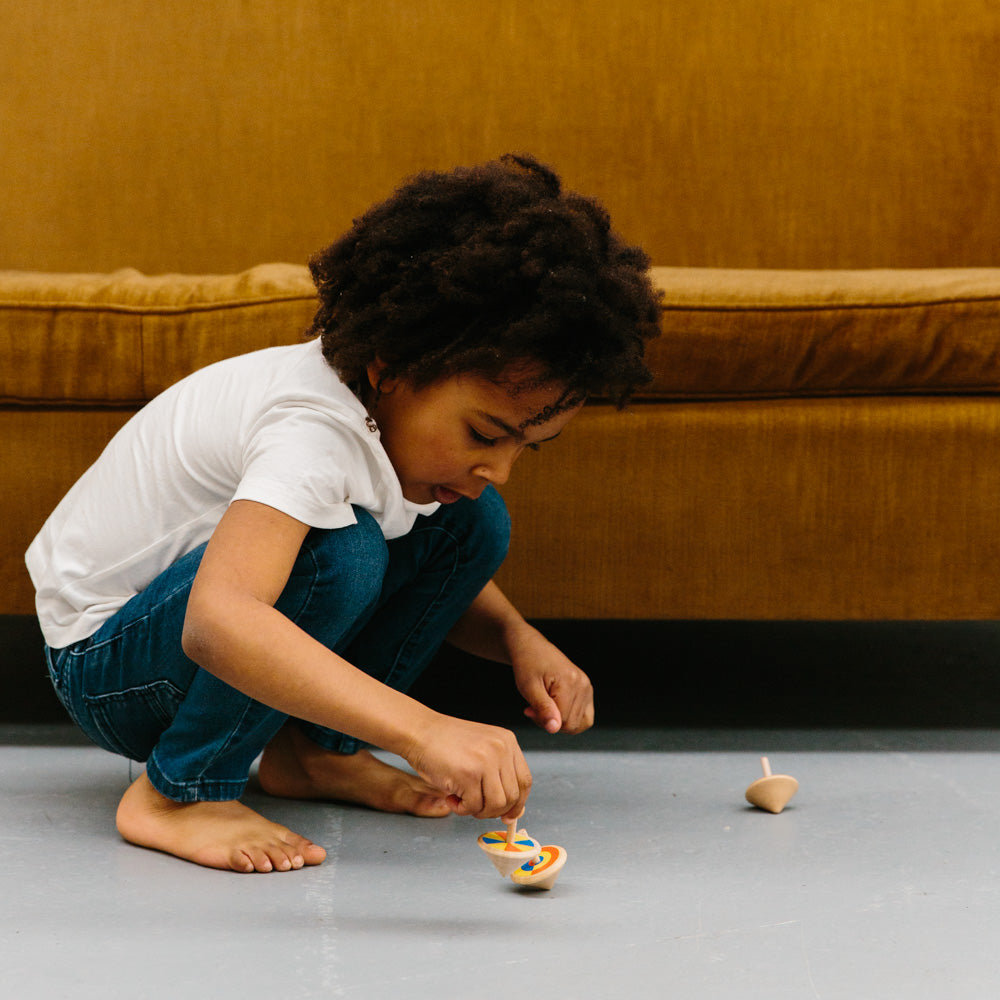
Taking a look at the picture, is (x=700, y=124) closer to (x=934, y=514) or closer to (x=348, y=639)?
(x=934, y=514)

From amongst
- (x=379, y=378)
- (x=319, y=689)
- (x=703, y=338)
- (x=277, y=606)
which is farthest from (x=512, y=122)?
(x=319, y=689)

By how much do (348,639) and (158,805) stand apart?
197mm

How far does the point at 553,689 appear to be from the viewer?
1031 millimetres

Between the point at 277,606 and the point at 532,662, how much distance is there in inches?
9.9

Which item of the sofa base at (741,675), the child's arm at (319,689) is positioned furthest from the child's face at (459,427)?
the sofa base at (741,675)

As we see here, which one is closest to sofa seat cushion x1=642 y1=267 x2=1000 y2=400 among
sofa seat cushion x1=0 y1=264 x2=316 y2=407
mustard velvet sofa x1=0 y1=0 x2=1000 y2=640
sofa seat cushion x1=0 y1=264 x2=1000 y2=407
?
sofa seat cushion x1=0 y1=264 x2=1000 y2=407

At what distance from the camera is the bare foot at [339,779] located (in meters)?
1.04

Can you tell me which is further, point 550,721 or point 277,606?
point 550,721

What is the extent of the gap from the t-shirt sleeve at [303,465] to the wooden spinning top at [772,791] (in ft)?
1.34

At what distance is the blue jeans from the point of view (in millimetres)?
898

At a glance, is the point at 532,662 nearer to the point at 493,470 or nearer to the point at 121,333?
the point at 493,470

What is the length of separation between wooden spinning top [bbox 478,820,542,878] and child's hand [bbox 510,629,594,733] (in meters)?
0.17

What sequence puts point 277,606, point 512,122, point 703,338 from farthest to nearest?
point 512,122, point 703,338, point 277,606

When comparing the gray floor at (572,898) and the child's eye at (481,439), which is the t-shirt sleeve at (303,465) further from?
the gray floor at (572,898)
